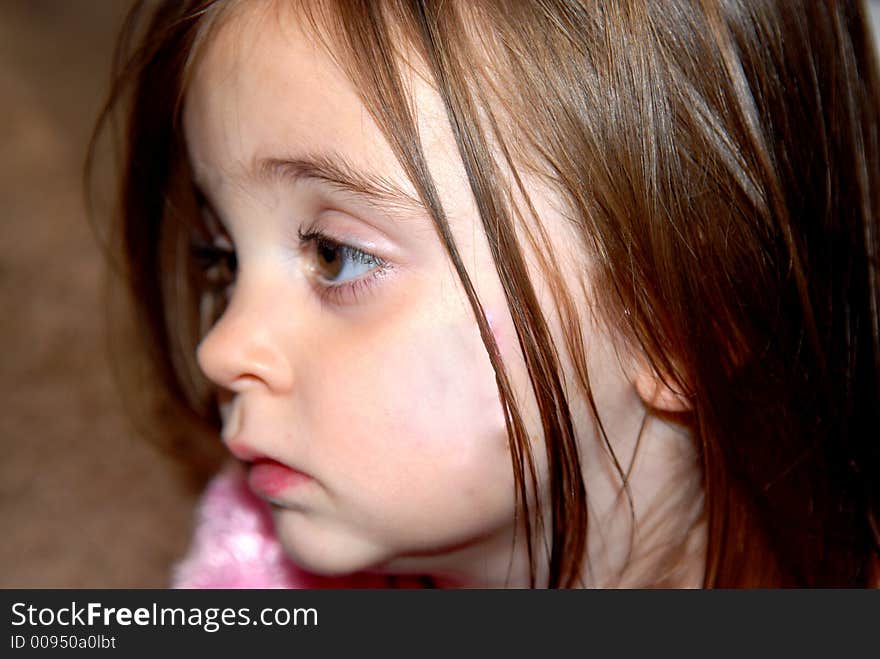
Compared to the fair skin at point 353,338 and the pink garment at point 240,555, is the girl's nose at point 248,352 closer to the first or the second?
the fair skin at point 353,338

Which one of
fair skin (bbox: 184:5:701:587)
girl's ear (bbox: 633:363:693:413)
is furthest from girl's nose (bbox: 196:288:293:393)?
girl's ear (bbox: 633:363:693:413)

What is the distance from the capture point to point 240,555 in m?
1.16

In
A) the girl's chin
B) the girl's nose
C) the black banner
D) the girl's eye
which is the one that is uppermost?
the girl's eye

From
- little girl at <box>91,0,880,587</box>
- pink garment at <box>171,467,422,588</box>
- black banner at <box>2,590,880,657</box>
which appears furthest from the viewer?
pink garment at <box>171,467,422,588</box>

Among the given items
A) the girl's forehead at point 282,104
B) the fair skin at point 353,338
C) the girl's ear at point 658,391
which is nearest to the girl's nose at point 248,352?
the fair skin at point 353,338

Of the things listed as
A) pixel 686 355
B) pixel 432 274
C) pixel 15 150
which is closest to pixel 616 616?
pixel 686 355

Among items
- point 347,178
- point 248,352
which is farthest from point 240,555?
point 347,178

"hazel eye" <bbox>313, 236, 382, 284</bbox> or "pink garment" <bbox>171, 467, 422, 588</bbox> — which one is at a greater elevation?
"hazel eye" <bbox>313, 236, 382, 284</bbox>

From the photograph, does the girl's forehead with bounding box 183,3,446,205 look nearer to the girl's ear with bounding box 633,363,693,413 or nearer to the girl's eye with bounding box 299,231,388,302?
the girl's eye with bounding box 299,231,388,302

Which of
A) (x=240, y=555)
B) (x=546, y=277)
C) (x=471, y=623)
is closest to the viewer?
(x=546, y=277)

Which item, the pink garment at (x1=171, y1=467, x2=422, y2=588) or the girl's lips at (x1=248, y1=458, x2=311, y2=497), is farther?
the pink garment at (x1=171, y1=467, x2=422, y2=588)

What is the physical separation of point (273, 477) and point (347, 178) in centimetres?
30

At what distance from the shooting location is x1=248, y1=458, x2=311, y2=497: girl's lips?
0.92 m

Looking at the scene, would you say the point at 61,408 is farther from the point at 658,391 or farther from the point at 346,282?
the point at 658,391
